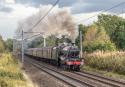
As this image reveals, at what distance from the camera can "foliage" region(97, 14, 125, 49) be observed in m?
92.8

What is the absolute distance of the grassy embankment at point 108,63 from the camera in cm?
3690

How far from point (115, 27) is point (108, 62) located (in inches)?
2574

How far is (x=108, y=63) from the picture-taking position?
1636 inches

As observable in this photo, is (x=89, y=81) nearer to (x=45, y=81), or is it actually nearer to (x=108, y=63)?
(x=45, y=81)

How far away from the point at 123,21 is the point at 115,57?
69.9 meters

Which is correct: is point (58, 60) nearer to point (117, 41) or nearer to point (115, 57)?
point (115, 57)

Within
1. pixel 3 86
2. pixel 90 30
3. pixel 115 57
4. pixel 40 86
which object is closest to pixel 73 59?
pixel 115 57

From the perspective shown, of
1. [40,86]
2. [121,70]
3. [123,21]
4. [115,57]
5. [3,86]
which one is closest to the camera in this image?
[3,86]

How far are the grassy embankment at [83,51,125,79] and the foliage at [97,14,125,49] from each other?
140ft

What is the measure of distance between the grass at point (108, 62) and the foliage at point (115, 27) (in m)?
42.6

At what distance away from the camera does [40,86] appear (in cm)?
2723

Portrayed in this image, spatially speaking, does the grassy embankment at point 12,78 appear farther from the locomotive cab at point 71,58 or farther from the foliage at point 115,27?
the foliage at point 115,27

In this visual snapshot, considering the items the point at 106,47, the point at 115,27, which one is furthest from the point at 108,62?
the point at 115,27

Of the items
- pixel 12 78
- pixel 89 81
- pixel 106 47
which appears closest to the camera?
pixel 12 78
